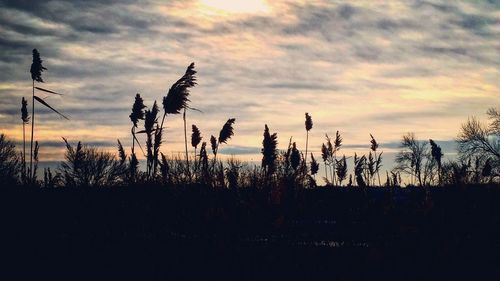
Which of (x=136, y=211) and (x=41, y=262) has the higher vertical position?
(x=136, y=211)

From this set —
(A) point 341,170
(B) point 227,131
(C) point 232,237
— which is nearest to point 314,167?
(A) point 341,170

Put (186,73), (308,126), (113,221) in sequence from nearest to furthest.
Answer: (113,221) → (186,73) → (308,126)

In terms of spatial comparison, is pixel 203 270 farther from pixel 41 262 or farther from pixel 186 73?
pixel 186 73

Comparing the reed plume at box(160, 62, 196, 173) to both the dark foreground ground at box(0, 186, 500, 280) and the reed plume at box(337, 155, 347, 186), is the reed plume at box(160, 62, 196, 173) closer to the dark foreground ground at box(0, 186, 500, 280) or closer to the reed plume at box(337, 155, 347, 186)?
the dark foreground ground at box(0, 186, 500, 280)

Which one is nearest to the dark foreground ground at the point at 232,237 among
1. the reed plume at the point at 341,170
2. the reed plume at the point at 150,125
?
the reed plume at the point at 150,125

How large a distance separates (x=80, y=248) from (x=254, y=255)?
7.42 ft

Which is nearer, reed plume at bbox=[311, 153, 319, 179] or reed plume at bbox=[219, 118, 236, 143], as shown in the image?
reed plume at bbox=[219, 118, 236, 143]

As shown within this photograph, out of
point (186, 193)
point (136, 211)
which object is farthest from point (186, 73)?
point (136, 211)

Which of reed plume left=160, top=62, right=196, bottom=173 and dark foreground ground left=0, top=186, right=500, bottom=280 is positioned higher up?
reed plume left=160, top=62, right=196, bottom=173

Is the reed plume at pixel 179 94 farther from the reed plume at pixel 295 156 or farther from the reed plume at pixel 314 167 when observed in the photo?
the reed plume at pixel 314 167

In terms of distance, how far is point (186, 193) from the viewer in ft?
24.8

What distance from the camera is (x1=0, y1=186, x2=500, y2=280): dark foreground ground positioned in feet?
Answer: 16.2

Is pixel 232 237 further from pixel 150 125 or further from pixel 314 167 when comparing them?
pixel 314 167

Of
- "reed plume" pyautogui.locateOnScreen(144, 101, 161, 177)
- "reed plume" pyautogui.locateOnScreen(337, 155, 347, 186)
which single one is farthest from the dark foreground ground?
"reed plume" pyautogui.locateOnScreen(337, 155, 347, 186)
